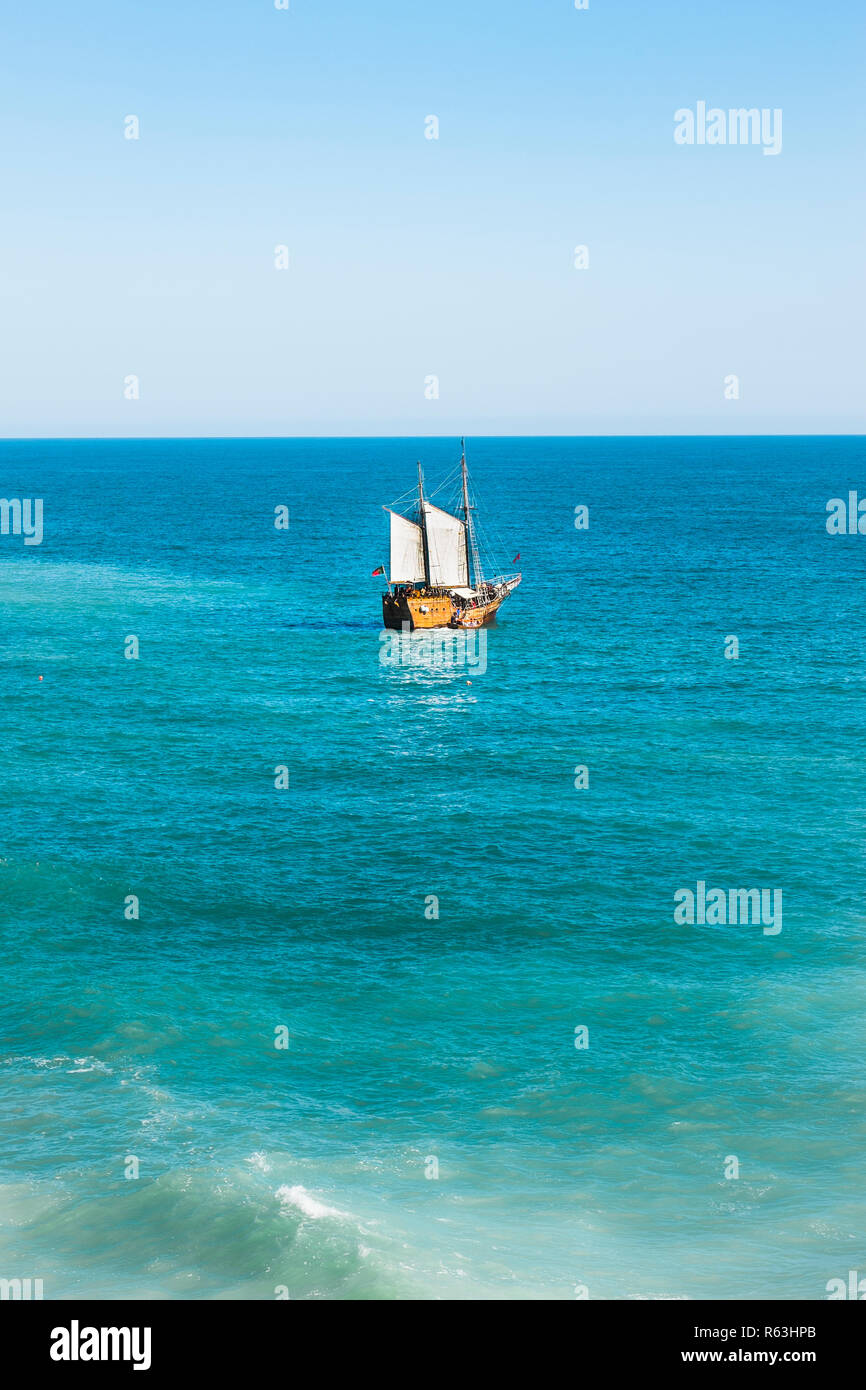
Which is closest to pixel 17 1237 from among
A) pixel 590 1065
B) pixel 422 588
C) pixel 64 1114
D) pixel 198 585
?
pixel 64 1114

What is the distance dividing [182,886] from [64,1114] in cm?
1958

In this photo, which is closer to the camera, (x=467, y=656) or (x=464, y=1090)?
(x=464, y=1090)

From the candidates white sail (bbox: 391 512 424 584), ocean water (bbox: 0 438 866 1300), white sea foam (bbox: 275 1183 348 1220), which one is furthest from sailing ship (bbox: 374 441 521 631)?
white sea foam (bbox: 275 1183 348 1220)

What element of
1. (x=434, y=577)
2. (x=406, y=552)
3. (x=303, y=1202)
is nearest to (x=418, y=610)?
(x=434, y=577)

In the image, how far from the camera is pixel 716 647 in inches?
4572

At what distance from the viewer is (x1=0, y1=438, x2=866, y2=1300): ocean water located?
38.4 m

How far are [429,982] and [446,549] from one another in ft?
260

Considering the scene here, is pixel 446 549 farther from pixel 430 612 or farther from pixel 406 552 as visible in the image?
pixel 430 612

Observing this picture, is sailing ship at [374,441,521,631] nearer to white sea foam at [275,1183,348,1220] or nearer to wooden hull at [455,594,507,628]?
wooden hull at [455,594,507,628]

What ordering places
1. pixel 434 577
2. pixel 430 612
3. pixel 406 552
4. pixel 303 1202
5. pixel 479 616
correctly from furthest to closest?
pixel 434 577 → pixel 406 552 → pixel 479 616 → pixel 430 612 → pixel 303 1202

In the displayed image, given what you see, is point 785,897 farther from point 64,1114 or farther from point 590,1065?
point 64,1114

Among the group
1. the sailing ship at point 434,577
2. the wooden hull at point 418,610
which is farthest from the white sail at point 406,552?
the wooden hull at point 418,610

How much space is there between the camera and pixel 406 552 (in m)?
128

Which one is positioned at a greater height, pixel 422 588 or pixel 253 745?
pixel 422 588
